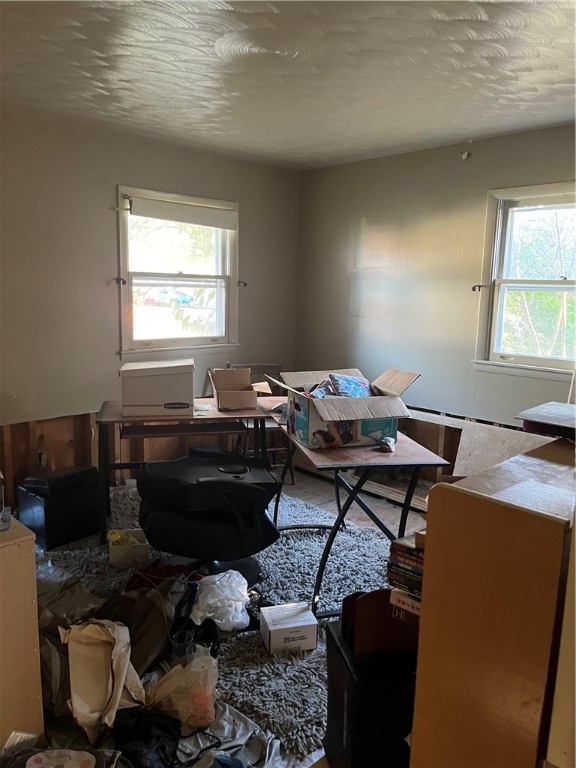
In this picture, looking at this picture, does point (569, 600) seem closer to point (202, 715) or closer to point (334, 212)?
point (202, 715)

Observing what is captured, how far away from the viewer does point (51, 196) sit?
3713 millimetres

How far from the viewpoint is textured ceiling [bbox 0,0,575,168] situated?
213 centimetres

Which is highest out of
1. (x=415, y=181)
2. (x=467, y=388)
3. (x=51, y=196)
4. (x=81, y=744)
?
(x=415, y=181)

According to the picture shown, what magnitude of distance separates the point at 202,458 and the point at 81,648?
4.07ft

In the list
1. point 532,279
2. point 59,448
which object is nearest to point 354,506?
→ point 532,279

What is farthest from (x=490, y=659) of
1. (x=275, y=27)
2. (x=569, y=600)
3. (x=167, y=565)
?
(x=275, y=27)

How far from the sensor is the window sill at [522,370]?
11.7 feet

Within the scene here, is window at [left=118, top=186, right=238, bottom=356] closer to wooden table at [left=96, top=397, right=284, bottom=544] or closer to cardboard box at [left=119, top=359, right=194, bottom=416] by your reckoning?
wooden table at [left=96, top=397, right=284, bottom=544]

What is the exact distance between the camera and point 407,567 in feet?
4.65

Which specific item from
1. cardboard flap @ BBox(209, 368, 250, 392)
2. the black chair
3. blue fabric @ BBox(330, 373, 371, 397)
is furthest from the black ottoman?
blue fabric @ BBox(330, 373, 371, 397)

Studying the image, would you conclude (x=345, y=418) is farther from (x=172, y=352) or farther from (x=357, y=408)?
(x=172, y=352)

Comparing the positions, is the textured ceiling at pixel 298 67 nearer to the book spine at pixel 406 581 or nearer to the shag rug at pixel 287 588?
the book spine at pixel 406 581

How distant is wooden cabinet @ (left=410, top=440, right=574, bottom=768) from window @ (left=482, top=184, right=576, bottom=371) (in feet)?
8.72

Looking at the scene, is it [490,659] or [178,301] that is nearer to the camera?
[490,659]
